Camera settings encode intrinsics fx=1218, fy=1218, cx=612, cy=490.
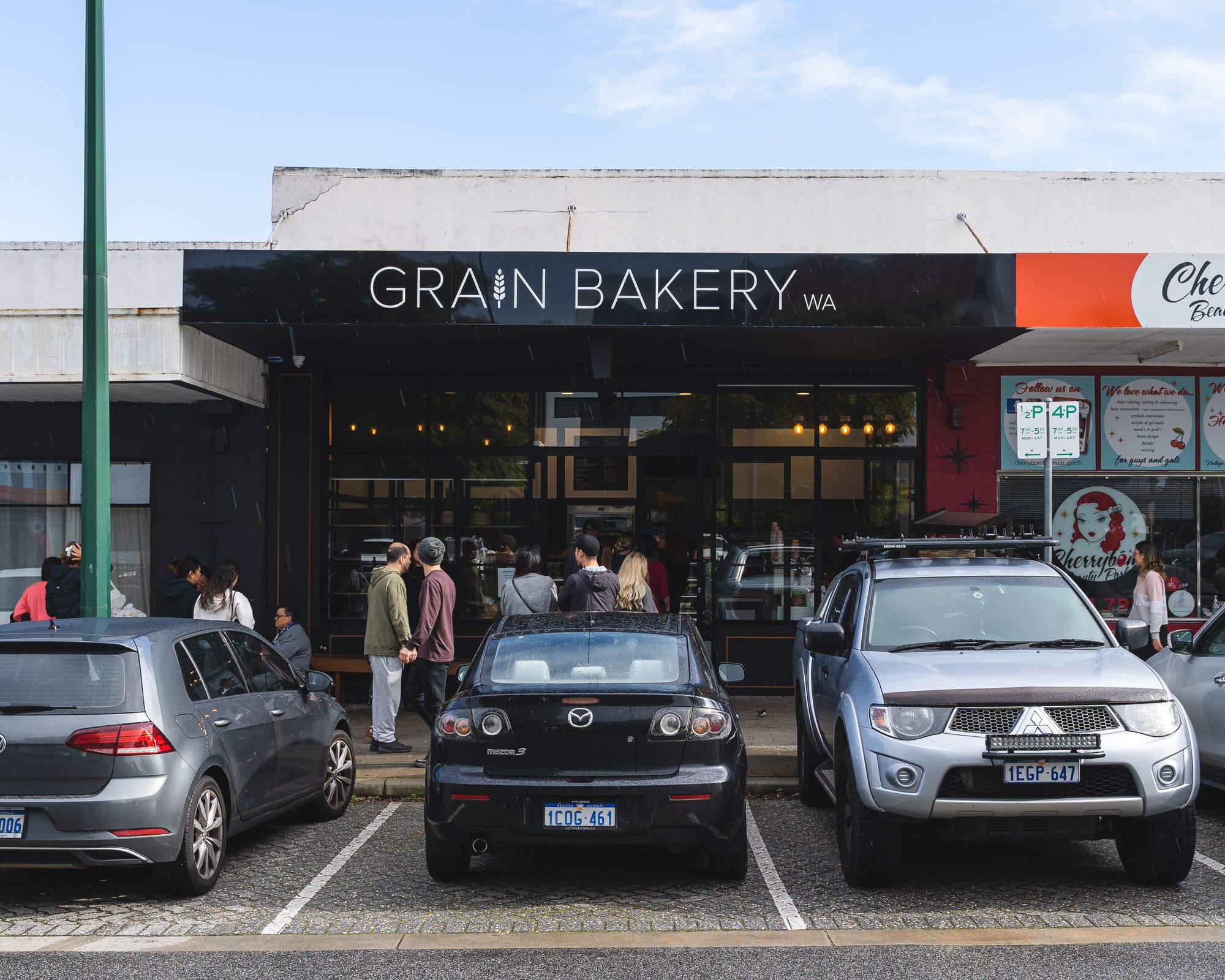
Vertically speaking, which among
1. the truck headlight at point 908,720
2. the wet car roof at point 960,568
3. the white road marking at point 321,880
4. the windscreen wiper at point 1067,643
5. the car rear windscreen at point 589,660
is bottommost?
the white road marking at point 321,880

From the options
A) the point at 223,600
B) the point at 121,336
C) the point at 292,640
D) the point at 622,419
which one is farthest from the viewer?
the point at 622,419

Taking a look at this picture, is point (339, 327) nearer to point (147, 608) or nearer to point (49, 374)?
point (49, 374)

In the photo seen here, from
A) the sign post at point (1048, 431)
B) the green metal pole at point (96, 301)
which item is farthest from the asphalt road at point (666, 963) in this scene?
the sign post at point (1048, 431)

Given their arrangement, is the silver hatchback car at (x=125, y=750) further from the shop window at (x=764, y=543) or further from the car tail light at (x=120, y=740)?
the shop window at (x=764, y=543)

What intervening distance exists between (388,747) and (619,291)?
14.7 feet

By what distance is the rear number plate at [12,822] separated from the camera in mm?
5938

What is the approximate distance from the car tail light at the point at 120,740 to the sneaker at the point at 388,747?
14.2 feet

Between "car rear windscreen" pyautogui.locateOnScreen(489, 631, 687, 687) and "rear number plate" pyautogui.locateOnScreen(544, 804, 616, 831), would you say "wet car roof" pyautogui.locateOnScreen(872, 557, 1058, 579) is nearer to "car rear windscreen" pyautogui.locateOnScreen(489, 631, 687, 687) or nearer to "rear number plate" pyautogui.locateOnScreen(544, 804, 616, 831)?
"car rear windscreen" pyautogui.locateOnScreen(489, 631, 687, 687)

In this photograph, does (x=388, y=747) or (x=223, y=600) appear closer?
(x=388, y=747)

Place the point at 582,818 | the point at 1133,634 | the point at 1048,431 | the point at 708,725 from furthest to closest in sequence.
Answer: the point at 1048,431, the point at 1133,634, the point at 708,725, the point at 582,818

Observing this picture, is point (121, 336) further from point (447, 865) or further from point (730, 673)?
point (730, 673)

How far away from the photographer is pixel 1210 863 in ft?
22.8

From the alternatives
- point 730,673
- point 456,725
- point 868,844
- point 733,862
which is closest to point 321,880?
point 456,725

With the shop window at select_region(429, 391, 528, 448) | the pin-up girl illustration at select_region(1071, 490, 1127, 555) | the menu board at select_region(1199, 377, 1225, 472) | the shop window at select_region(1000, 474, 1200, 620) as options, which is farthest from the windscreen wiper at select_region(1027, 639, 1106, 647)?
the shop window at select_region(429, 391, 528, 448)
